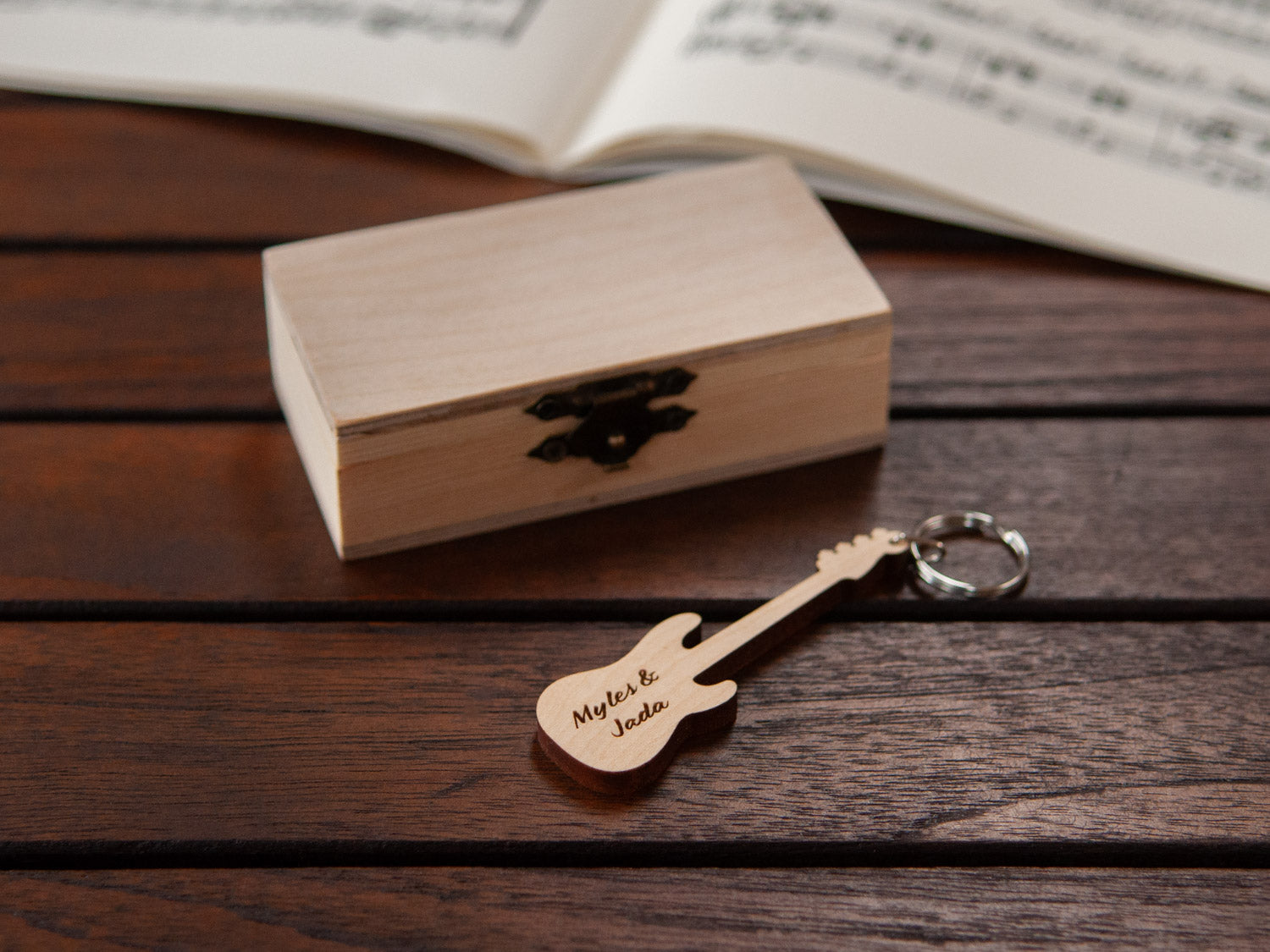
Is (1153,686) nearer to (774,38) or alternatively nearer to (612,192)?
(612,192)

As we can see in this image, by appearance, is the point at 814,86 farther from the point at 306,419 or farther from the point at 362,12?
the point at 306,419

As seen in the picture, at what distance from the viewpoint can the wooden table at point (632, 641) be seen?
0.61m

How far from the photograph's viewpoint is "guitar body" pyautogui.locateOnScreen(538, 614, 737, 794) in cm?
65

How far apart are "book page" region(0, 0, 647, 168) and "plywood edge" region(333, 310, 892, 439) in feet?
1.16

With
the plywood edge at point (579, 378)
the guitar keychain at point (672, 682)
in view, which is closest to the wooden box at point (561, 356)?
the plywood edge at point (579, 378)

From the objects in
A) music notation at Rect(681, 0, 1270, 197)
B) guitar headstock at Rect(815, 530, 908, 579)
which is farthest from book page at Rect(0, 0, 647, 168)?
guitar headstock at Rect(815, 530, 908, 579)

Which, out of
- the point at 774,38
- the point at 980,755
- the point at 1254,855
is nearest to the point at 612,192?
the point at 774,38

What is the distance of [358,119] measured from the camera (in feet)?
3.61

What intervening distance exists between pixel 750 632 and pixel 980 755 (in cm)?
13

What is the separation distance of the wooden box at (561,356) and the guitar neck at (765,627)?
13 centimetres

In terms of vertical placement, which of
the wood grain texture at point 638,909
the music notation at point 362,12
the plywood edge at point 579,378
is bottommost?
the wood grain texture at point 638,909

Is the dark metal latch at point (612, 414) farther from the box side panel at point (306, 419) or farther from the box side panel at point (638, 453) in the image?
the box side panel at point (306, 419)

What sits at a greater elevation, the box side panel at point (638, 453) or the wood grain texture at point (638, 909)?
the box side panel at point (638, 453)

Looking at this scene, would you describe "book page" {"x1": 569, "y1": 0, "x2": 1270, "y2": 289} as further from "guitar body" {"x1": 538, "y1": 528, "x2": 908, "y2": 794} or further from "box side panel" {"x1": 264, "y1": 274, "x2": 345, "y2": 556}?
"guitar body" {"x1": 538, "y1": 528, "x2": 908, "y2": 794}
